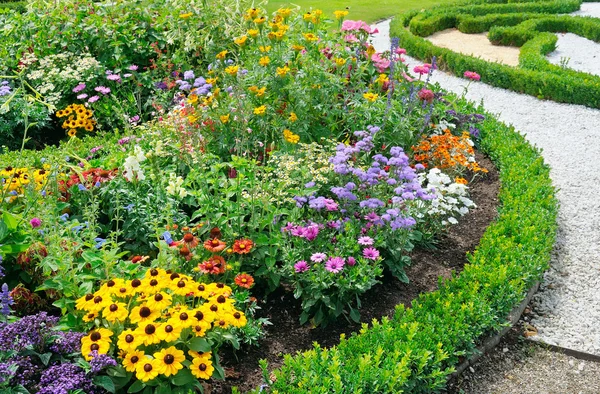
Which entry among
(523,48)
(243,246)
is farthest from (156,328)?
(523,48)

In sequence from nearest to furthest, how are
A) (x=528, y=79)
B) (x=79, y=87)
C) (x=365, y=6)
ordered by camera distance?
(x=79, y=87) < (x=528, y=79) < (x=365, y=6)

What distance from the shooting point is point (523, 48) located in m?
9.82

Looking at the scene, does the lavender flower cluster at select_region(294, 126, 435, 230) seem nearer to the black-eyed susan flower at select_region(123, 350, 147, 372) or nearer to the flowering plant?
the flowering plant

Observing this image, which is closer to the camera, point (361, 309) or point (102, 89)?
point (361, 309)

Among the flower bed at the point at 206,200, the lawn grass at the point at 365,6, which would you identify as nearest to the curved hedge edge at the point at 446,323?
the flower bed at the point at 206,200

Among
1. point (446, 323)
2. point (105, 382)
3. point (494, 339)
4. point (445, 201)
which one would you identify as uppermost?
point (105, 382)

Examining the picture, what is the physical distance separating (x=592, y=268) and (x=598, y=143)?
2.56 meters

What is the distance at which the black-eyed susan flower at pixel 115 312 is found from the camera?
2.77m

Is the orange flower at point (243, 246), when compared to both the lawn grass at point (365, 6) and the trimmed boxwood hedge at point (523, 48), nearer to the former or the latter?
the trimmed boxwood hedge at point (523, 48)

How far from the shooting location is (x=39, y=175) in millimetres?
4141

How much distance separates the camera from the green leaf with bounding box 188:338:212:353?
282cm

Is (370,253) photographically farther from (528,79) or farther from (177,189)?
(528,79)

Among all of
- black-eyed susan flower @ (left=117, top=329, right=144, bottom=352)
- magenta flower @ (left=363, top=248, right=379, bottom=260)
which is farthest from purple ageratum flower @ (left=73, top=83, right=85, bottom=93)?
black-eyed susan flower @ (left=117, top=329, right=144, bottom=352)

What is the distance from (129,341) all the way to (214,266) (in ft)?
2.70
